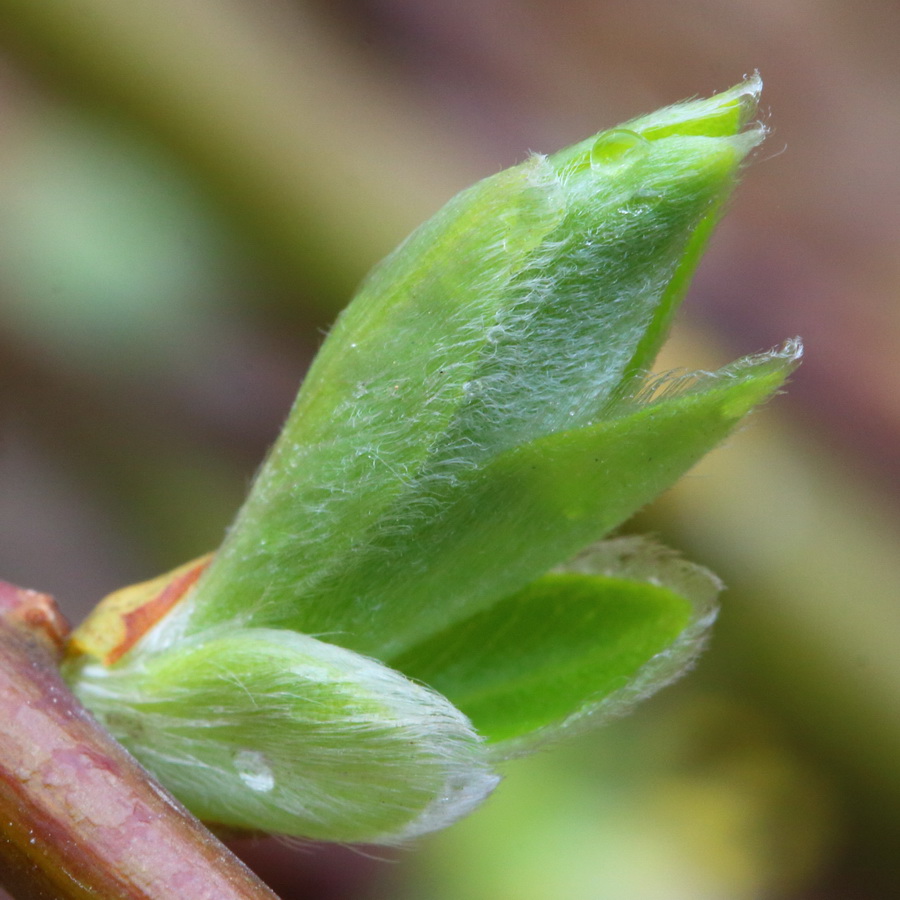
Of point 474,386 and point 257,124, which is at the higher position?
point 257,124

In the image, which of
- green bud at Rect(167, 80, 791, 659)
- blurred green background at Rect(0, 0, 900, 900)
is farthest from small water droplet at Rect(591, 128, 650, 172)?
blurred green background at Rect(0, 0, 900, 900)

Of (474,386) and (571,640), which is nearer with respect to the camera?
(474,386)

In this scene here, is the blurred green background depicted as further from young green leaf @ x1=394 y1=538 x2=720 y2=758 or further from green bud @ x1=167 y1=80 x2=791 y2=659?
green bud @ x1=167 y1=80 x2=791 y2=659

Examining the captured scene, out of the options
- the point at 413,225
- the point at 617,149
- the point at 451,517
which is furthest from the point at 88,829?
the point at 413,225

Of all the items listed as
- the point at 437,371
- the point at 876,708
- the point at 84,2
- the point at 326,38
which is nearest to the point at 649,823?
the point at 876,708

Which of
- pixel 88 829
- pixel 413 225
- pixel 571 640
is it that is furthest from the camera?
pixel 413 225

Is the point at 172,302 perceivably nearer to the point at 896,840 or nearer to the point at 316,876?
the point at 316,876

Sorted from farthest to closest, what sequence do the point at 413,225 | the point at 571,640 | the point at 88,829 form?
the point at 413,225, the point at 571,640, the point at 88,829

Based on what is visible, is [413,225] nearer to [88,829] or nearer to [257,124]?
[257,124]
